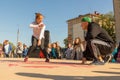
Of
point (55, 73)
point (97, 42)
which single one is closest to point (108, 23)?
point (97, 42)

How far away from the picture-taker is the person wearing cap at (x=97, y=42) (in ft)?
26.3

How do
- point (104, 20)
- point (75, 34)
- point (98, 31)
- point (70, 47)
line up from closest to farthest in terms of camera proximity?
point (98, 31)
point (70, 47)
point (104, 20)
point (75, 34)

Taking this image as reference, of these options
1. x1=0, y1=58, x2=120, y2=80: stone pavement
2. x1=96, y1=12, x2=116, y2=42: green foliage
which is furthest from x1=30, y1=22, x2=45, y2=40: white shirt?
x1=96, y1=12, x2=116, y2=42: green foliage

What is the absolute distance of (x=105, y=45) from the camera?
27.8 feet

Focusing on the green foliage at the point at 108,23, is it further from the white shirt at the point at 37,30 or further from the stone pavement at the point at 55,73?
the stone pavement at the point at 55,73

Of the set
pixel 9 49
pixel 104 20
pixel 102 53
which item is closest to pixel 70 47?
pixel 9 49

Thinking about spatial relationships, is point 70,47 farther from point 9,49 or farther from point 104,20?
point 104,20

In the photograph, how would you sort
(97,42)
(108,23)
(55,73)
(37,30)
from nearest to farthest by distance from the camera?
(55,73)
(97,42)
(37,30)
(108,23)

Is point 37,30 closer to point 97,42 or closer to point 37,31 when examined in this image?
point 37,31

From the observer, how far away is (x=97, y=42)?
27.3 feet

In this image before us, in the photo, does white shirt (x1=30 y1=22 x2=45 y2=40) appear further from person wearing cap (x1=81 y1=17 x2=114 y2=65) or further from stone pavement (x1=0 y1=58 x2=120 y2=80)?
stone pavement (x1=0 y1=58 x2=120 y2=80)

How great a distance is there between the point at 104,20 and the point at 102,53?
5777 centimetres

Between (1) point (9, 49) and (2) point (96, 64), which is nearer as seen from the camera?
(2) point (96, 64)

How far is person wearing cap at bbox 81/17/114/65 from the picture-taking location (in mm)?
8031
